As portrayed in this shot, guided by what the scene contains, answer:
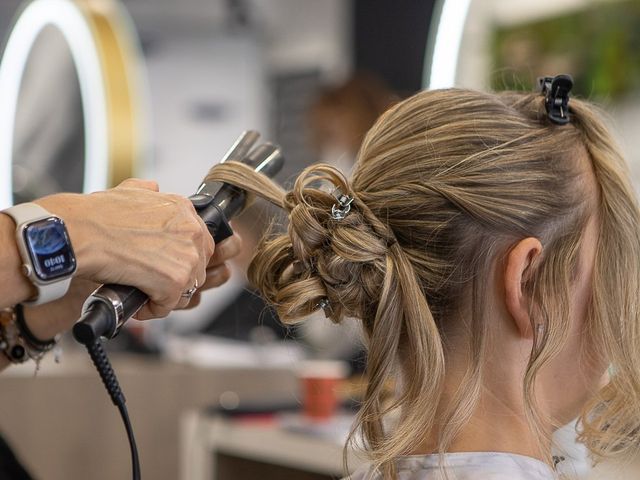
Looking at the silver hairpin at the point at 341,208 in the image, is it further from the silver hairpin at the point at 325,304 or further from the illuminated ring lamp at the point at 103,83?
the illuminated ring lamp at the point at 103,83

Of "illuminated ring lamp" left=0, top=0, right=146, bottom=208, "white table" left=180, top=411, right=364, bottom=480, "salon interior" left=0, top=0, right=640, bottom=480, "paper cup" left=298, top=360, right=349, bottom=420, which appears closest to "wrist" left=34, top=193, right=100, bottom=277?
"salon interior" left=0, top=0, right=640, bottom=480

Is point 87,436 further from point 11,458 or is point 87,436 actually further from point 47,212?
point 47,212

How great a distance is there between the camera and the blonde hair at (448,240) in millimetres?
999

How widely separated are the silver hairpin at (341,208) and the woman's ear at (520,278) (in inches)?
7.0

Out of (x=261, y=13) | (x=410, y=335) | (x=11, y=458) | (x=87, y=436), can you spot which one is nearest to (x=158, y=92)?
(x=261, y=13)

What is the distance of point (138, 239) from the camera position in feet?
3.02

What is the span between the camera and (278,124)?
551cm

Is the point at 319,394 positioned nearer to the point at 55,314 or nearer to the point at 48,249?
the point at 55,314

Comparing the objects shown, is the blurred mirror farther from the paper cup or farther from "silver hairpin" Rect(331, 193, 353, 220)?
"silver hairpin" Rect(331, 193, 353, 220)

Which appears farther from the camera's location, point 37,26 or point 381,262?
point 37,26

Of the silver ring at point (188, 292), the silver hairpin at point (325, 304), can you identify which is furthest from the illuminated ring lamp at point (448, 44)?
the silver ring at point (188, 292)

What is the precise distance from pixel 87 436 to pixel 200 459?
0.70 metres

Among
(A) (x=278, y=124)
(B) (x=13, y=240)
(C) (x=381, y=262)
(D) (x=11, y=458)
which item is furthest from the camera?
(A) (x=278, y=124)

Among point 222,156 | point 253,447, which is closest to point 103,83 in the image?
point 222,156
